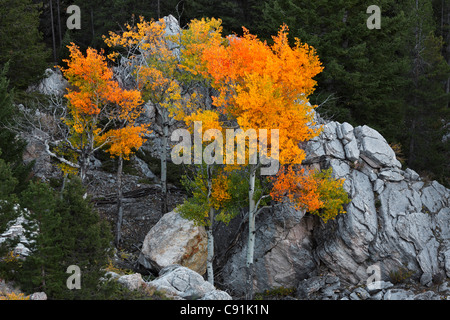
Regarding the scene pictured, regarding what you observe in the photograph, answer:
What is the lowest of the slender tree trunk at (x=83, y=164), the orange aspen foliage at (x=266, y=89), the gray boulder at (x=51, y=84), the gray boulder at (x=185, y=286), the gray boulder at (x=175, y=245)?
the gray boulder at (x=185, y=286)

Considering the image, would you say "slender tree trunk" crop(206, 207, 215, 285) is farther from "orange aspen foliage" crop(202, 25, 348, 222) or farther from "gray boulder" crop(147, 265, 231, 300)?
"gray boulder" crop(147, 265, 231, 300)

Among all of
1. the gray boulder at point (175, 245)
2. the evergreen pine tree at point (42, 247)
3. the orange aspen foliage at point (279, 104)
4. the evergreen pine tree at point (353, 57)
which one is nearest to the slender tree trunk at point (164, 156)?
the gray boulder at point (175, 245)

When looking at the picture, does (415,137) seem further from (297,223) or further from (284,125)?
(284,125)

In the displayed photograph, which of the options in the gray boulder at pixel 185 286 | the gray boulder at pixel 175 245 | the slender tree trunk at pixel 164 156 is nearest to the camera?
the gray boulder at pixel 185 286

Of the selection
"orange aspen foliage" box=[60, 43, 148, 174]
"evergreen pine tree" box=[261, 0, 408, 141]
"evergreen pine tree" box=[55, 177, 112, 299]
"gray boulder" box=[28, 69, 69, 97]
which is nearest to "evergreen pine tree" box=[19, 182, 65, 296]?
"evergreen pine tree" box=[55, 177, 112, 299]

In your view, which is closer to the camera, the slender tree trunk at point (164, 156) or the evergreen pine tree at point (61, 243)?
the evergreen pine tree at point (61, 243)

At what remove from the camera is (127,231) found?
29.0 m

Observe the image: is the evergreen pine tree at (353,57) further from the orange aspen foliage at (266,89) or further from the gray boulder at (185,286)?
the gray boulder at (185,286)

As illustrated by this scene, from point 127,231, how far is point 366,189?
566 inches

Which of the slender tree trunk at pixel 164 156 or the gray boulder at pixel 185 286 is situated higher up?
the slender tree trunk at pixel 164 156

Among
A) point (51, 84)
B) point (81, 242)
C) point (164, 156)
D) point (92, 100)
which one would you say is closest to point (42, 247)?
point (81, 242)

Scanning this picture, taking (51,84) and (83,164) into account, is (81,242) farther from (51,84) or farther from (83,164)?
(51,84)


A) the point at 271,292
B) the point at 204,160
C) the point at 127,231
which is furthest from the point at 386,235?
the point at 127,231

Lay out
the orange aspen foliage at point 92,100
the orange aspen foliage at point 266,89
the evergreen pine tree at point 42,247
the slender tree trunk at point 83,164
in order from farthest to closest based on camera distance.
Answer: the slender tree trunk at point 83,164 → the orange aspen foliage at point 92,100 → the orange aspen foliage at point 266,89 → the evergreen pine tree at point 42,247
